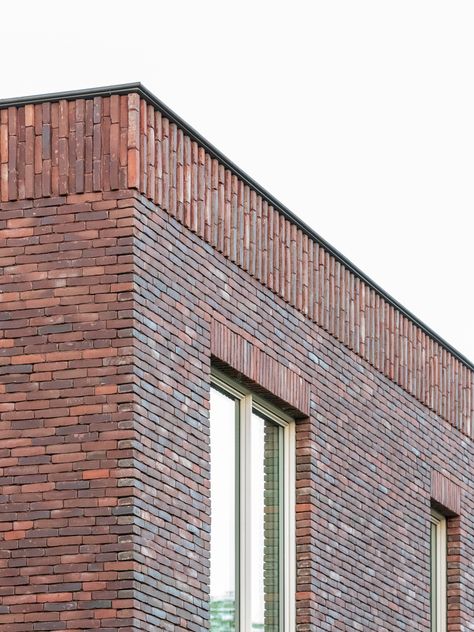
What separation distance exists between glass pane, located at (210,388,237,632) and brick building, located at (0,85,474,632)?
0.03 meters

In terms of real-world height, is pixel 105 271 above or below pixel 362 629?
above

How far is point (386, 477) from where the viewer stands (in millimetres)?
19406

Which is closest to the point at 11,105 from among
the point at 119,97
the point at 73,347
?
the point at 119,97

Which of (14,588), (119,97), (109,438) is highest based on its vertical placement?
(119,97)

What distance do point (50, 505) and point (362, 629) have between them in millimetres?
5129

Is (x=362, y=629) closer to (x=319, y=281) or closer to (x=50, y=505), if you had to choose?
(x=319, y=281)

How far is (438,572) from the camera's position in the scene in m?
21.3

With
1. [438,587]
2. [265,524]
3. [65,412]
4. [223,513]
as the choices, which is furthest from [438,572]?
[65,412]

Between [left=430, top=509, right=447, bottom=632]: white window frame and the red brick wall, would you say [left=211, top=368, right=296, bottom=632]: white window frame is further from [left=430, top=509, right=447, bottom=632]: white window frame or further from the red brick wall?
[left=430, top=509, right=447, bottom=632]: white window frame

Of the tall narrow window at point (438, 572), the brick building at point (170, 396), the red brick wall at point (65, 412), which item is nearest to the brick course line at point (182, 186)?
the brick building at point (170, 396)

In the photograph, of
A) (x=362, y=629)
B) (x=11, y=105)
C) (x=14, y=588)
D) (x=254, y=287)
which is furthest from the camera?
(x=362, y=629)

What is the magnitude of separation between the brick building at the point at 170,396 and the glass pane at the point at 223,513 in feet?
0.08

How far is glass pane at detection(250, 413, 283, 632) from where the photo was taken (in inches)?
663

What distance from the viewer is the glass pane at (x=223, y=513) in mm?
16062
